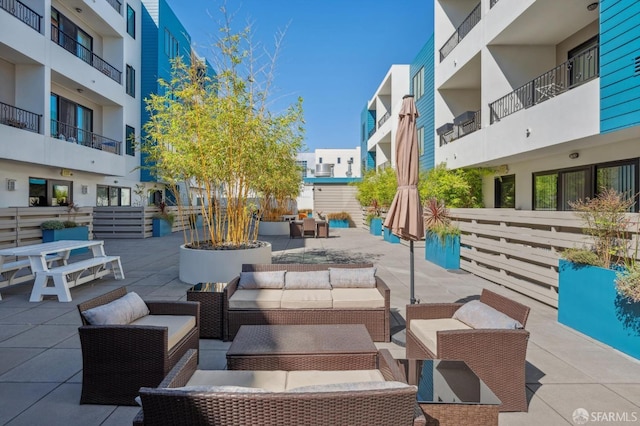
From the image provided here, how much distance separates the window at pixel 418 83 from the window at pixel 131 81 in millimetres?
14220

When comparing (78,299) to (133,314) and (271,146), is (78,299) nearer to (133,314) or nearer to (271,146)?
(133,314)

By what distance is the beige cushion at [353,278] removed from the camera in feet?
15.4

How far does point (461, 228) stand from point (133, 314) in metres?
7.40

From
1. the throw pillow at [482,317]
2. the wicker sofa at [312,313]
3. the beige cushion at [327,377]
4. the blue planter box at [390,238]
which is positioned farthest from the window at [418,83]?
the beige cushion at [327,377]

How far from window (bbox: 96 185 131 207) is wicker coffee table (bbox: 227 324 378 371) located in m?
16.9

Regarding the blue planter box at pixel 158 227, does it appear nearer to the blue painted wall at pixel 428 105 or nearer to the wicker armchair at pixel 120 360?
the blue painted wall at pixel 428 105

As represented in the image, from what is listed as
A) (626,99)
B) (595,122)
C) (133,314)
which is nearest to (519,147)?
(595,122)

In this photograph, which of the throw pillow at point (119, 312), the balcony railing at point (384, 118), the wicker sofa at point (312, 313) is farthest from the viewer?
the balcony railing at point (384, 118)

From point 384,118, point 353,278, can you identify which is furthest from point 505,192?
point 384,118

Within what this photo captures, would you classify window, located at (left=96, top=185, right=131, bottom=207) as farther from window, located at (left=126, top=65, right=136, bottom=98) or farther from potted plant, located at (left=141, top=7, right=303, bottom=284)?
potted plant, located at (left=141, top=7, right=303, bottom=284)

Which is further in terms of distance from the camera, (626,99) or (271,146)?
(271,146)

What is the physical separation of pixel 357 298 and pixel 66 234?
392 inches

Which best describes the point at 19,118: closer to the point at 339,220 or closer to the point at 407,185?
the point at 407,185

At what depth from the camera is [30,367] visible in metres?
3.44
